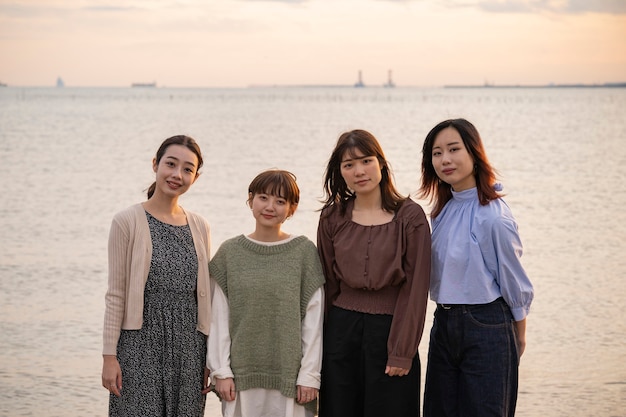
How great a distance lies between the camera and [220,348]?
354cm

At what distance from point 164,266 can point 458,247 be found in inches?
47.8

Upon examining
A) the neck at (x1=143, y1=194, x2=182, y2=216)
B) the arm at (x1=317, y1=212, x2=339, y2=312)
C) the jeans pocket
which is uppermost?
the neck at (x1=143, y1=194, x2=182, y2=216)

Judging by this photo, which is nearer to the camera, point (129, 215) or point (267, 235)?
point (129, 215)

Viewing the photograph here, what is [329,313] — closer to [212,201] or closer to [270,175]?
[270,175]

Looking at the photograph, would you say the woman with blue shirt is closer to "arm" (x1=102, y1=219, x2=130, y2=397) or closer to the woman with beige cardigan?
the woman with beige cardigan

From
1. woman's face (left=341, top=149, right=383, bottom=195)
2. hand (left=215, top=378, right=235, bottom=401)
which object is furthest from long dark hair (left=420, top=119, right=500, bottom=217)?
hand (left=215, top=378, right=235, bottom=401)

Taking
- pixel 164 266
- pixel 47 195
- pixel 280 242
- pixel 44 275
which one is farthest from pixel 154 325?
pixel 47 195

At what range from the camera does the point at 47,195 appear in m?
15.9

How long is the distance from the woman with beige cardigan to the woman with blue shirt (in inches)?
39.3

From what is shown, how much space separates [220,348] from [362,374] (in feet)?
1.99

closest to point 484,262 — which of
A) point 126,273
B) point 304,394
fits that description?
point 304,394

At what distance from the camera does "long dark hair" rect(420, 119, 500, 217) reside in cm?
350

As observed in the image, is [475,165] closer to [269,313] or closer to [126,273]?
[269,313]

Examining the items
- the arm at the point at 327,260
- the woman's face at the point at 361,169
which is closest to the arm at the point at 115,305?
the arm at the point at 327,260
